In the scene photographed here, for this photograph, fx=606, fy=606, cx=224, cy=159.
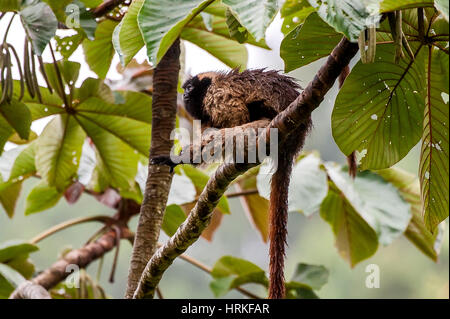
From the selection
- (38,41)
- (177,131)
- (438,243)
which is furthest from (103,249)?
(438,243)

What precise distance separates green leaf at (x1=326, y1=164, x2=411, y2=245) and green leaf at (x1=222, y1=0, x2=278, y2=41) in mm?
1256

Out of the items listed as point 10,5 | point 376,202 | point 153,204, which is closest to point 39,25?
point 10,5

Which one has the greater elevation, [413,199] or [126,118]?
[126,118]

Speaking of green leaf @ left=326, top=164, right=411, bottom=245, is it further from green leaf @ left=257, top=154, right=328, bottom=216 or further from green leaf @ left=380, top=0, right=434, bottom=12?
green leaf @ left=380, top=0, right=434, bottom=12

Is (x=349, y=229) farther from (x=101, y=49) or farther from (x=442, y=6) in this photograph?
(x=442, y=6)

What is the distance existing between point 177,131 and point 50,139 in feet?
1.72

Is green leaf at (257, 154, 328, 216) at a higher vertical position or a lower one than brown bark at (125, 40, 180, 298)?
higher

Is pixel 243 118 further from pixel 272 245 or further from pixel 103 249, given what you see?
pixel 103 249

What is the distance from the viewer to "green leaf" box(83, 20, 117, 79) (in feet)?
7.02

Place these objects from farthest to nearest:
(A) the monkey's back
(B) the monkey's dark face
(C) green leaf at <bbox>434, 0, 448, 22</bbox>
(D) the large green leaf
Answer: (D) the large green leaf < (B) the monkey's dark face < (A) the monkey's back < (C) green leaf at <bbox>434, 0, 448, 22</bbox>

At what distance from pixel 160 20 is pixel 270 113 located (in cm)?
62

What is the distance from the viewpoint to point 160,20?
1274 millimetres

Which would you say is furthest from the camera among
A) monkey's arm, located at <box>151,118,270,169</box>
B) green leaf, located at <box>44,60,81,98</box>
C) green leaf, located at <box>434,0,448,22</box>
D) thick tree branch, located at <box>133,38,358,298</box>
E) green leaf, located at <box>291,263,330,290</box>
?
green leaf, located at <box>291,263,330,290</box>

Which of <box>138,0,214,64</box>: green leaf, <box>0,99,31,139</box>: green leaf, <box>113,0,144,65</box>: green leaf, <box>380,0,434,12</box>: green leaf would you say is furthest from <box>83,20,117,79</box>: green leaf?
<box>380,0,434,12</box>: green leaf
